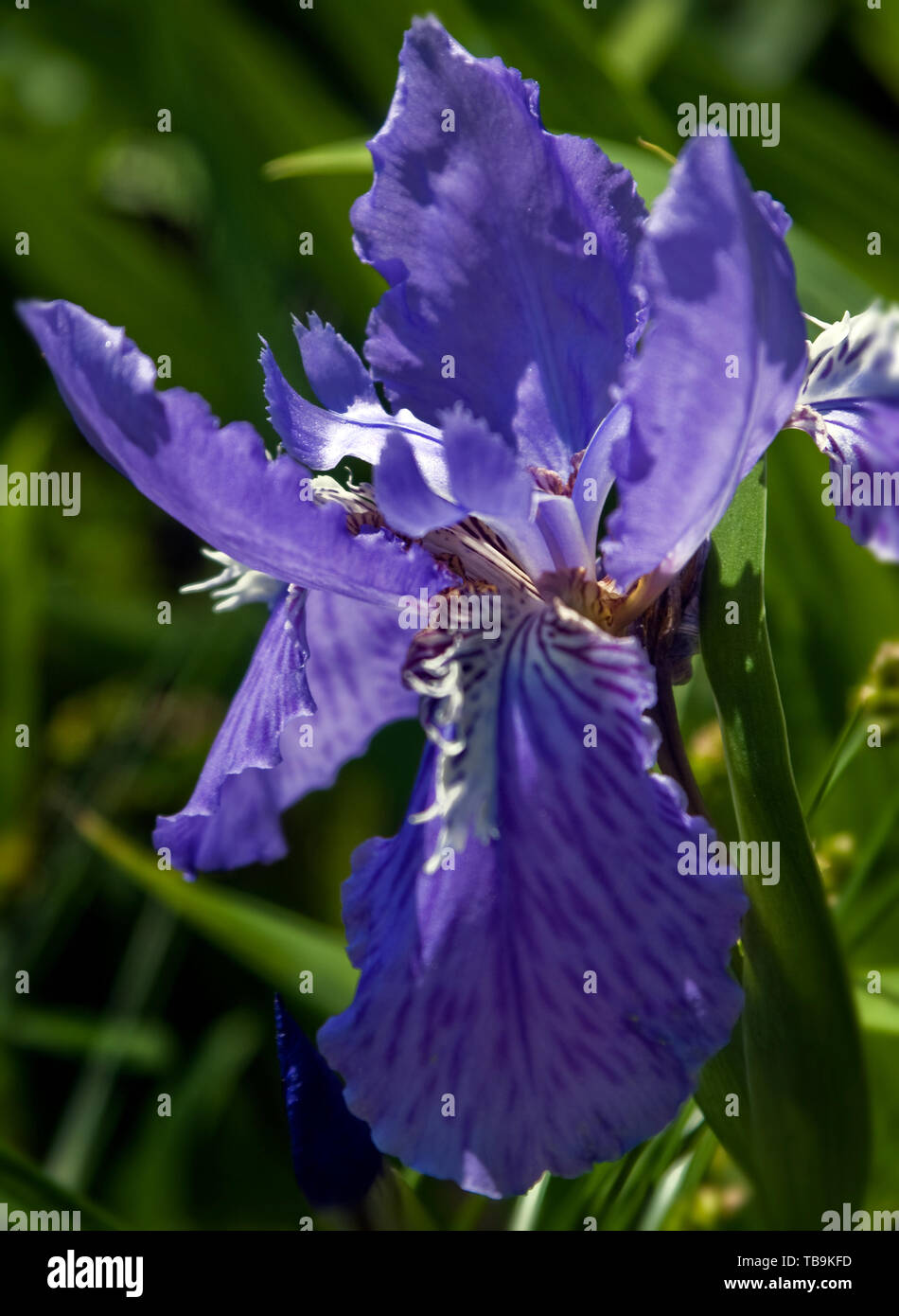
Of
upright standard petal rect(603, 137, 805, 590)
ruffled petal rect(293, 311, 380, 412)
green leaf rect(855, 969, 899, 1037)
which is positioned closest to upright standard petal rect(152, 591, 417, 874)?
ruffled petal rect(293, 311, 380, 412)

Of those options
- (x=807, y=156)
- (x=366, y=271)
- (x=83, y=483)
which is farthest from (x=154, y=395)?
(x=83, y=483)

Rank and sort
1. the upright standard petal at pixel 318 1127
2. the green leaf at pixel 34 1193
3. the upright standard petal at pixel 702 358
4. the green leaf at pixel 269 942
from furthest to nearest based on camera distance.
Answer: the green leaf at pixel 269 942, the green leaf at pixel 34 1193, the upright standard petal at pixel 318 1127, the upright standard petal at pixel 702 358

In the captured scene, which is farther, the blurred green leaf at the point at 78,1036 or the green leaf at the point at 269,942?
the blurred green leaf at the point at 78,1036

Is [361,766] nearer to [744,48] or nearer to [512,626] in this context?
[512,626]

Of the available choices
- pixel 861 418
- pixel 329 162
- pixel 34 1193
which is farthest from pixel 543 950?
pixel 329 162

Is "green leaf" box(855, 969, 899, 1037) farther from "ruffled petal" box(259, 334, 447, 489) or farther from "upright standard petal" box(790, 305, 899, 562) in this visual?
"ruffled petal" box(259, 334, 447, 489)

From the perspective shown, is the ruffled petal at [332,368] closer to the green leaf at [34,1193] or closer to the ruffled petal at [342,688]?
the ruffled petal at [342,688]

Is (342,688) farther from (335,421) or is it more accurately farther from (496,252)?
(496,252)

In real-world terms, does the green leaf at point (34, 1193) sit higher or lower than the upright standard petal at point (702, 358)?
lower

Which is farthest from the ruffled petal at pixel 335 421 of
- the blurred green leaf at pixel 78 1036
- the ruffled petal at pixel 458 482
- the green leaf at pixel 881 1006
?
the blurred green leaf at pixel 78 1036
